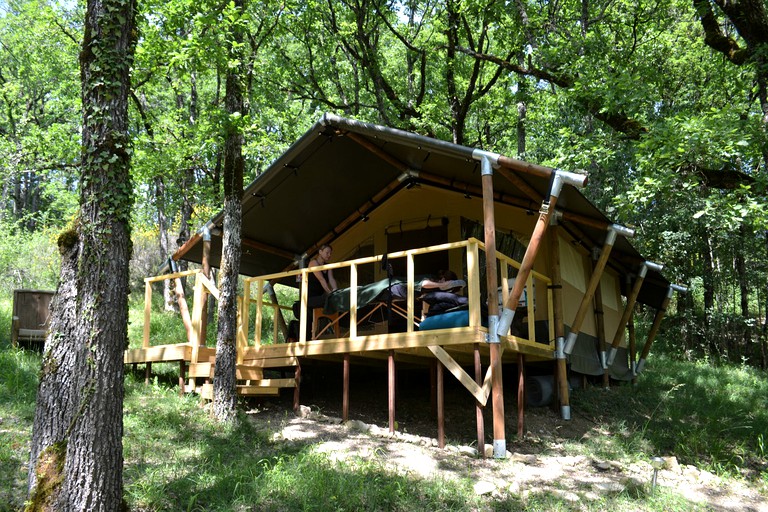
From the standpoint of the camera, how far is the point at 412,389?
10883mm

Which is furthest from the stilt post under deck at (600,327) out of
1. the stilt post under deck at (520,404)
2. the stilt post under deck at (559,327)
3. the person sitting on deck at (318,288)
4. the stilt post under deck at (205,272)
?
the stilt post under deck at (205,272)

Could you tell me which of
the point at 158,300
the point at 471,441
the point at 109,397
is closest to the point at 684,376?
the point at 471,441

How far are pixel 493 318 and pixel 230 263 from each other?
138 inches

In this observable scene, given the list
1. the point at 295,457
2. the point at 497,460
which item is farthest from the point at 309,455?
the point at 497,460

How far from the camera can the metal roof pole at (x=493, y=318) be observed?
7.00 metres

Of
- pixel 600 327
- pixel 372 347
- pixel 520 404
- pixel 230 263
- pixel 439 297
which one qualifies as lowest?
pixel 520 404

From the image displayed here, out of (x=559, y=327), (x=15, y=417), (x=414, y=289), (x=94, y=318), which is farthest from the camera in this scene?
(x=559, y=327)

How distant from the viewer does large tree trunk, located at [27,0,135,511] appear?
4383 millimetres

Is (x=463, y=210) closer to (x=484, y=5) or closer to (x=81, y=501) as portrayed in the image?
(x=484, y=5)

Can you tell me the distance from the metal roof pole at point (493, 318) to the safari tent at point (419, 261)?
0.02m

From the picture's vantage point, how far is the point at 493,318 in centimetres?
727

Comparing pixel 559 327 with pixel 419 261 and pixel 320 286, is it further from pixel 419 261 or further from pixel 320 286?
pixel 320 286

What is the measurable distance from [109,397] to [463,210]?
22.9 feet

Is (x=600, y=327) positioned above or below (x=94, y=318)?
below
